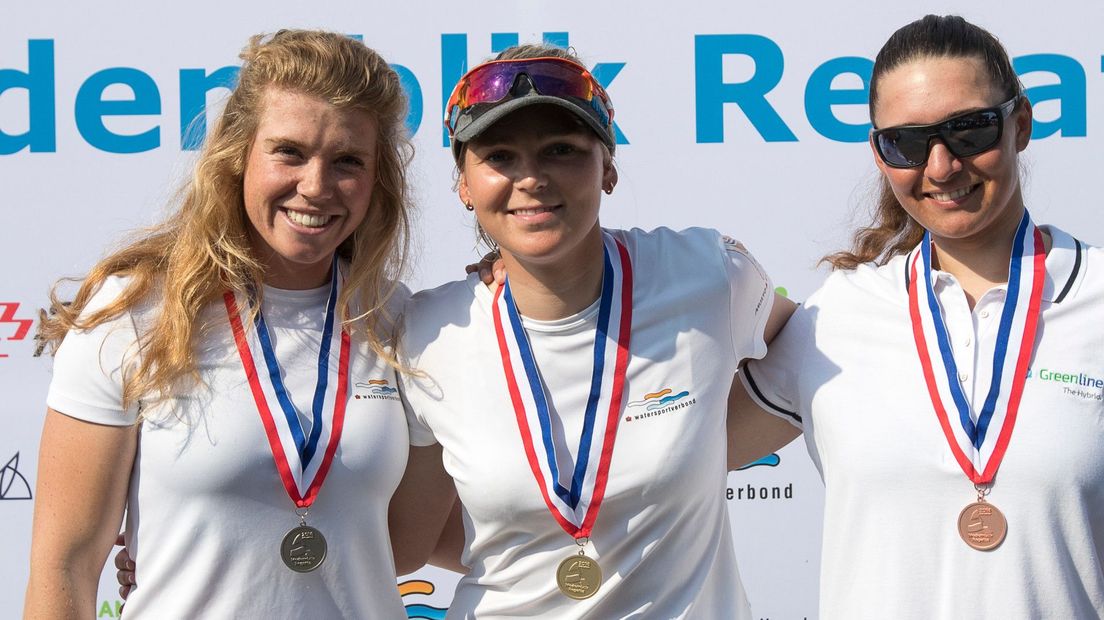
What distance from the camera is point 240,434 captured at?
6.77 ft

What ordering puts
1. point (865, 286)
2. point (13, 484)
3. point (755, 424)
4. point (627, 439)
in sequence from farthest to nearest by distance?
point (13, 484) < point (755, 424) < point (865, 286) < point (627, 439)

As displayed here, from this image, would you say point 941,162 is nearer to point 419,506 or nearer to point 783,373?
point 783,373

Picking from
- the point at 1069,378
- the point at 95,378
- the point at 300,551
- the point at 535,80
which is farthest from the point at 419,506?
the point at 1069,378

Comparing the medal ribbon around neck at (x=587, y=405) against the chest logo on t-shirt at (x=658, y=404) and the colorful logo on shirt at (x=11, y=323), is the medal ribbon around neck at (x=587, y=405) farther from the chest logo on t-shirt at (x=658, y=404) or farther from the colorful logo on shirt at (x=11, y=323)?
the colorful logo on shirt at (x=11, y=323)

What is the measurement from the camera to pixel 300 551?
2.04 m

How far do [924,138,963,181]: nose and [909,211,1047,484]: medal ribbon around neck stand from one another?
22cm

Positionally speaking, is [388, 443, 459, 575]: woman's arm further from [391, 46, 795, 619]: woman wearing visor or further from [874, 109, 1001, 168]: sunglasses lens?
[874, 109, 1001, 168]: sunglasses lens

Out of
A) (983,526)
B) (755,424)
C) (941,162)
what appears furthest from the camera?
(755,424)

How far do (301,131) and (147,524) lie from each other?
2.68 ft

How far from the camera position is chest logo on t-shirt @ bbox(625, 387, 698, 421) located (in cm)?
213

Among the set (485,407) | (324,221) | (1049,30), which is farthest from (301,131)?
(1049,30)

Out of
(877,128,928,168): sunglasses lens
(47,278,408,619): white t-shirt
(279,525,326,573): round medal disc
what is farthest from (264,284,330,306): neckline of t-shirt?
(877,128,928,168): sunglasses lens

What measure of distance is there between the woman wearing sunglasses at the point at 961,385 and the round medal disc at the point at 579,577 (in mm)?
464

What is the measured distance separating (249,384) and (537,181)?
695 millimetres
